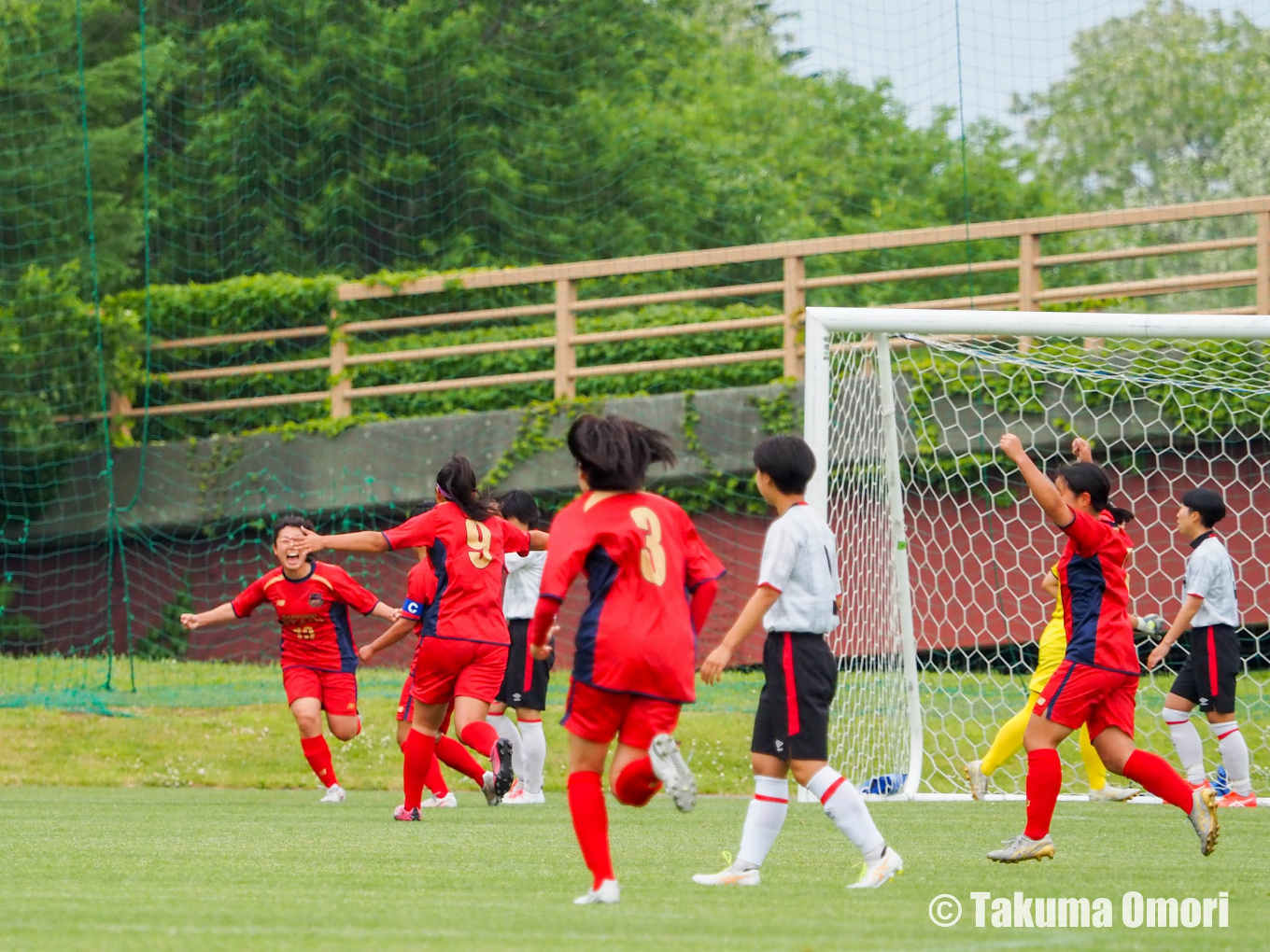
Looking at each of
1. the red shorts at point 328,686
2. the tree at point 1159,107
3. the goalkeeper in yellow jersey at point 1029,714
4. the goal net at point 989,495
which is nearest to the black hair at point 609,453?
the goalkeeper in yellow jersey at point 1029,714

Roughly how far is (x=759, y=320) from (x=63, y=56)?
1040 cm

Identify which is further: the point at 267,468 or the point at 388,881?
the point at 267,468

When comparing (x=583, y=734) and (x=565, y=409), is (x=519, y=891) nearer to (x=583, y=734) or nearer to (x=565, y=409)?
(x=583, y=734)

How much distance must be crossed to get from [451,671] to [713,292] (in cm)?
908

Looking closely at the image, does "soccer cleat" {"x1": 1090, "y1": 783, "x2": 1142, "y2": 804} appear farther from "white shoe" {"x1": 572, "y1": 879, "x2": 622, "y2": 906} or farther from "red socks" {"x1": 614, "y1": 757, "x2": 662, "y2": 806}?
"white shoe" {"x1": 572, "y1": 879, "x2": 622, "y2": 906}

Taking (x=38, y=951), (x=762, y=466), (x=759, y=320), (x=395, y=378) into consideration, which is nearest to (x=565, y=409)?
(x=759, y=320)

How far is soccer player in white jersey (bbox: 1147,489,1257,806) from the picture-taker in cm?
1003

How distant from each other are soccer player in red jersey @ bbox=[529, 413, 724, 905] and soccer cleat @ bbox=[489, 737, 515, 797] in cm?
303

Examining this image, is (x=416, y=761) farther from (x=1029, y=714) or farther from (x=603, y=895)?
(x=603, y=895)

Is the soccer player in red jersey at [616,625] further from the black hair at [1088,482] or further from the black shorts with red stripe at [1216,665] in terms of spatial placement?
the black shorts with red stripe at [1216,665]

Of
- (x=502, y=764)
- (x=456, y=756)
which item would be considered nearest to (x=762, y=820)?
(x=502, y=764)

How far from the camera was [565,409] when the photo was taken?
1825 centimetres

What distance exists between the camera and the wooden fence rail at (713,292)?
14977 mm

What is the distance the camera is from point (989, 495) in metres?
14.7
